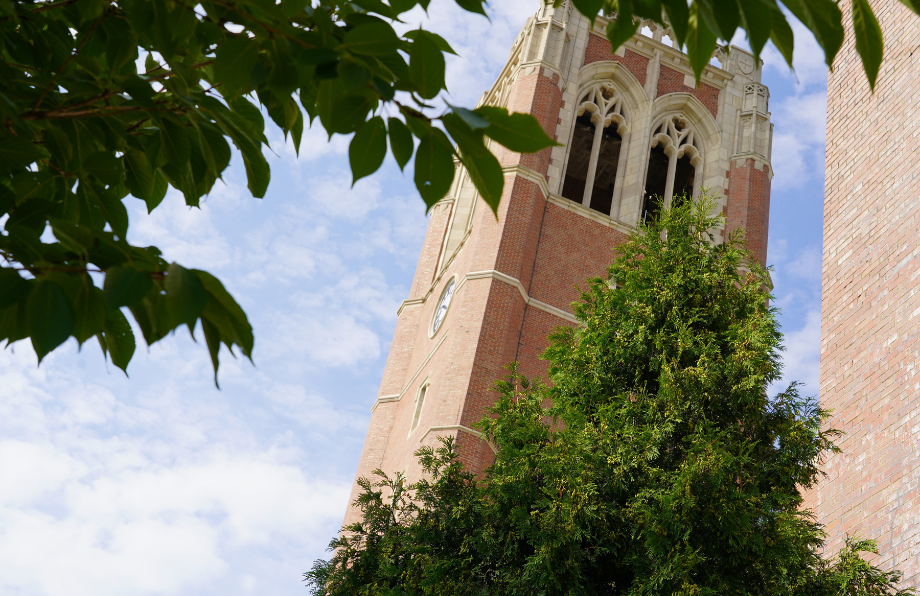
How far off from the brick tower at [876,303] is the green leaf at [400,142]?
11.0 meters

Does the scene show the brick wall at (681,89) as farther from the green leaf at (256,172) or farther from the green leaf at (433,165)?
the green leaf at (433,165)

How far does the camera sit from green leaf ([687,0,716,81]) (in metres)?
1.83

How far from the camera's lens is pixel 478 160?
6.05 ft

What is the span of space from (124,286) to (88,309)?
0.55 ft

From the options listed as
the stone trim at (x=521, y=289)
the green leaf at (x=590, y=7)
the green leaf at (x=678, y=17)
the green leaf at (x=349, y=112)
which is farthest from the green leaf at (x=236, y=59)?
the stone trim at (x=521, y=289)

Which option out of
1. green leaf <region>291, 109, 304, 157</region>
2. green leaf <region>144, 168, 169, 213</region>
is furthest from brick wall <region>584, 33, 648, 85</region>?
green leaf <region>291, 109, 304, 157</region>

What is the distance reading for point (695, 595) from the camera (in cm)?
796

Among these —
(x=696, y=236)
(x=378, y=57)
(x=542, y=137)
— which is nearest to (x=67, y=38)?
(x=378, y=57)

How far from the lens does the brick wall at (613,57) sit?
25.6 m

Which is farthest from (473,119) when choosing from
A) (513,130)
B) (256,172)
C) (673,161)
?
(673,161)

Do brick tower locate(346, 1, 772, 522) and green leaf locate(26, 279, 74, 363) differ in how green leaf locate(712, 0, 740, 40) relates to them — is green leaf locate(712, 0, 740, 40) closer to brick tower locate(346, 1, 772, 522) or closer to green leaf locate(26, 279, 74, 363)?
green leaf locate(26, 279, 74, 363)

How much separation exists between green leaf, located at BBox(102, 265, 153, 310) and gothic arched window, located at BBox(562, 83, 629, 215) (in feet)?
71.6

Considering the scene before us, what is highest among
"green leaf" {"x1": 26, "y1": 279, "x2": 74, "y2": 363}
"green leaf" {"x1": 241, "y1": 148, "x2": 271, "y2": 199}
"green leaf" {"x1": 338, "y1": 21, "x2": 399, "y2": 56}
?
"green leaf" {"x1": 241, "y1": 148, "x2": 271, "y2": 199}

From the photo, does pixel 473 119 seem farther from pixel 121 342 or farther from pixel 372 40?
pixel 121 342
